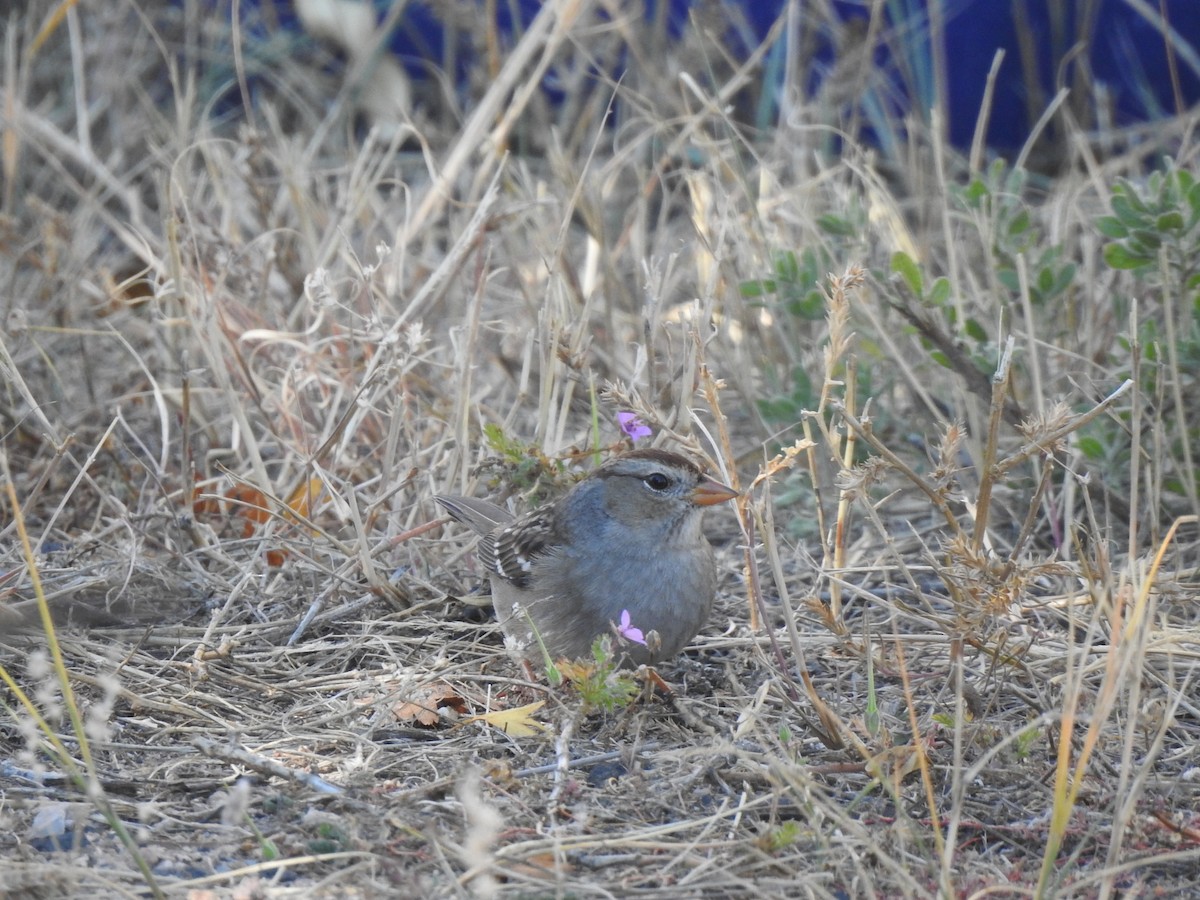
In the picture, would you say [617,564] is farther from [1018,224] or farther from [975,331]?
[1018,224]

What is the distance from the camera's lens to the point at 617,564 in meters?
3.45

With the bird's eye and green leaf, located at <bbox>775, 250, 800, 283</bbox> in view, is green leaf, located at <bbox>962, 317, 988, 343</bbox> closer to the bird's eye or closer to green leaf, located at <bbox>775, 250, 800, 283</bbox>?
green leaf, located at <bbox>775, 250, 800, 283</bbox>

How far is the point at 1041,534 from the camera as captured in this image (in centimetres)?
401

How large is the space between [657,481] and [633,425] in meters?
0.15

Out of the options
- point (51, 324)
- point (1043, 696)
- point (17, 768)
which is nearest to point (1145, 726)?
point (1043, 696)

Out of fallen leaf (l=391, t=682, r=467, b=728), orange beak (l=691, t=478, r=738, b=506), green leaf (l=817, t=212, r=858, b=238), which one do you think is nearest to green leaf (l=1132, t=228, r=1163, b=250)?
green leaf (l=817, t=212, r=858, b=238)

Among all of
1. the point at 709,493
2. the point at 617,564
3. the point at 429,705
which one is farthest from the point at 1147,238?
the point at 429,705

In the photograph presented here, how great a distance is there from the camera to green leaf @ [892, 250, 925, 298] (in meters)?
3.81

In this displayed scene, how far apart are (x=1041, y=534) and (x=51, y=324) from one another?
350 cm

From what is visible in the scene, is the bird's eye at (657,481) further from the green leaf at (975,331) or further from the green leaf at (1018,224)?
the green leaf at (1018,224)

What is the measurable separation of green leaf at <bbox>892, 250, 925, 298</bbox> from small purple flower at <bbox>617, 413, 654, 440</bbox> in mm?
→ 855

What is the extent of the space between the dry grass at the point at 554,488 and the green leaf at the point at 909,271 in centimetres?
2

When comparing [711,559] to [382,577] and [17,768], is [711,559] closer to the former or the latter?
[382,577]

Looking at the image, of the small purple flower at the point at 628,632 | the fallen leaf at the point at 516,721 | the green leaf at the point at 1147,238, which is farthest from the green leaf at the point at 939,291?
the fallen leaf at the point at 516,721
